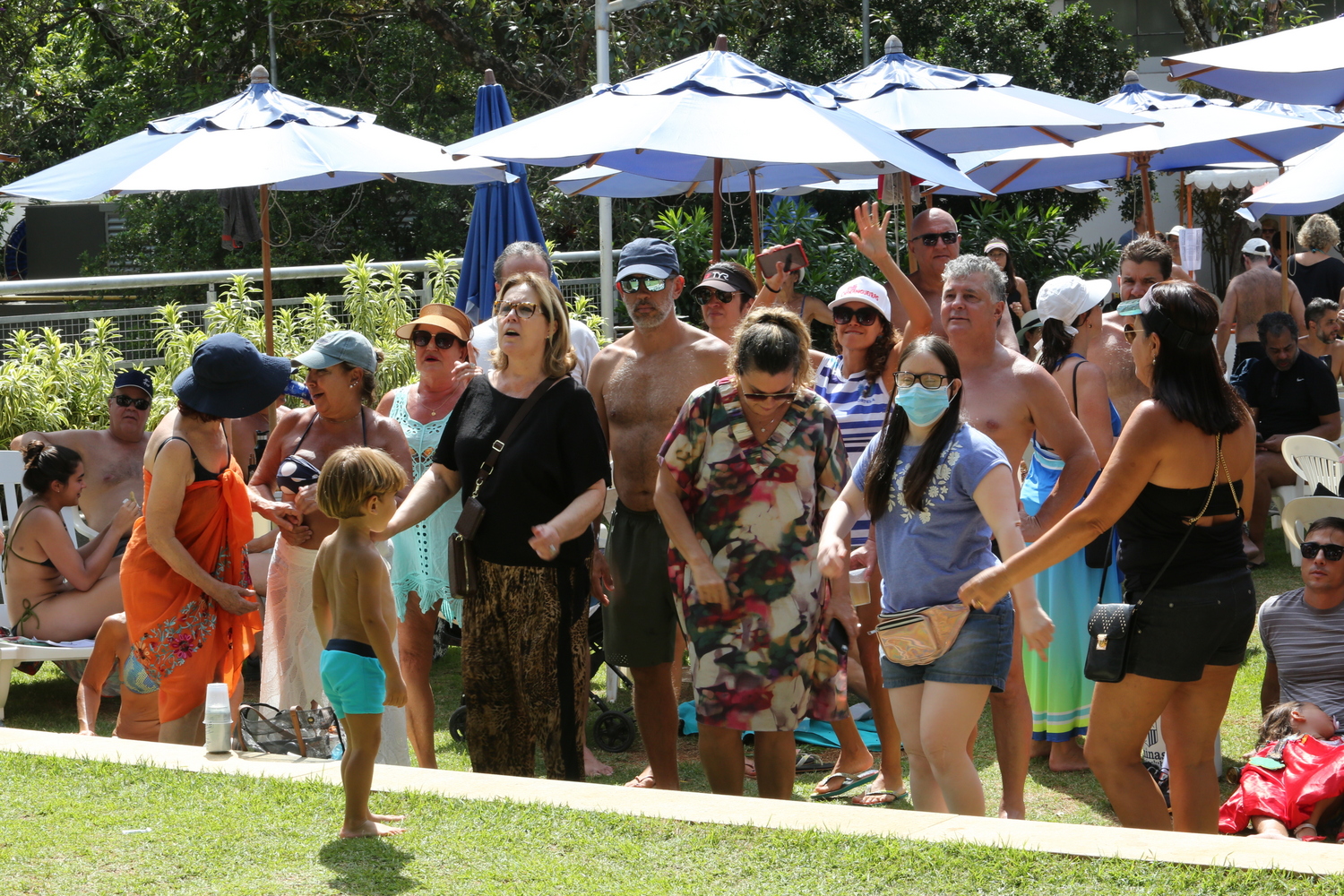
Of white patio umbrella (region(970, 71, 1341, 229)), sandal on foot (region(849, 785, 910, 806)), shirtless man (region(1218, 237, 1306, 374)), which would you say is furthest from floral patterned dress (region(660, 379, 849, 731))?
shirtless man (region(1218, 237, 1306, 374))

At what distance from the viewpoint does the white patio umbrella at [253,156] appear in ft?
22.9

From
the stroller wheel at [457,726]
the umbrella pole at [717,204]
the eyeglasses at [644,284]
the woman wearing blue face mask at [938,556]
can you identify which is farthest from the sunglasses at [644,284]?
the stroller wheel at [457,726]

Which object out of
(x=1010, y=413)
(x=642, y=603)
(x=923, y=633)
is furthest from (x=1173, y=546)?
(x=642, y=603)

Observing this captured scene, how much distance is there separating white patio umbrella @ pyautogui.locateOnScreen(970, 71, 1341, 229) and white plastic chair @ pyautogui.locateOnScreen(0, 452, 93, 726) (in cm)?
647

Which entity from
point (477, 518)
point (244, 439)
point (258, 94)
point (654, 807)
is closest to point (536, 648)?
point (477, 518)

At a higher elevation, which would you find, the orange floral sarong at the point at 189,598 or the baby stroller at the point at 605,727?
the orange floral sarong at the point at 189,598

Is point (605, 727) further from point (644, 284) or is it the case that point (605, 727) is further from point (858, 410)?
point (644, 284)

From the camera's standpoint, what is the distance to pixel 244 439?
737 cm

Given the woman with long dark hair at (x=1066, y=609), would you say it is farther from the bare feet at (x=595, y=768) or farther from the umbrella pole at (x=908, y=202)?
the bare feet at (x=595, y=768)

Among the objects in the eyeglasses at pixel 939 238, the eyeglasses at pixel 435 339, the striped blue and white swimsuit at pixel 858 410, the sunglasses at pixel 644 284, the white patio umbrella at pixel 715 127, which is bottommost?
the striped blue and white swimsuit at pixel 858 410

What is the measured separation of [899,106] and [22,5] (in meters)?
20.2

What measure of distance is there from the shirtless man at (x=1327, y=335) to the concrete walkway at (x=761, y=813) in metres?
7.57

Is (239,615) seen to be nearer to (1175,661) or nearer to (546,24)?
(1175,661)

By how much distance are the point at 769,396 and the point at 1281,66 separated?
2.87 m
